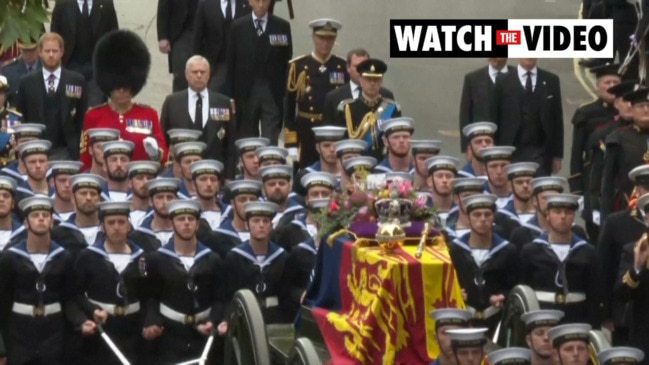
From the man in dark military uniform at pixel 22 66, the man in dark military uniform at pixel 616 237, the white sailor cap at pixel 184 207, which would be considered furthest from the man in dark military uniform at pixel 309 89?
the man in dark military uniform at pixel 616 237

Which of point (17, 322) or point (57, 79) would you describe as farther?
point (57, 79)

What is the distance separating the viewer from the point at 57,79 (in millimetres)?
23359

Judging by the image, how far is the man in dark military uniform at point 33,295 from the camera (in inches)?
744

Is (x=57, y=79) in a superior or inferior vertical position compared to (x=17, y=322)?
superior

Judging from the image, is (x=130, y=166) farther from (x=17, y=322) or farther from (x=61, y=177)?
(x=17, y=322)

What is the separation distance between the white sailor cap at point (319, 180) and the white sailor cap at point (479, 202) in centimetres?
125

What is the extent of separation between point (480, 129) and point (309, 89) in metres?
2.89

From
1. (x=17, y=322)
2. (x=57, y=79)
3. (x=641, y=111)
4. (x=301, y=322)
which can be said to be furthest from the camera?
(x=57, y=79)

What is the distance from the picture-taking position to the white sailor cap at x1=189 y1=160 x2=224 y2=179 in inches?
800

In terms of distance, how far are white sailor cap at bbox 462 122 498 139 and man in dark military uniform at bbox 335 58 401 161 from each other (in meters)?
1.01

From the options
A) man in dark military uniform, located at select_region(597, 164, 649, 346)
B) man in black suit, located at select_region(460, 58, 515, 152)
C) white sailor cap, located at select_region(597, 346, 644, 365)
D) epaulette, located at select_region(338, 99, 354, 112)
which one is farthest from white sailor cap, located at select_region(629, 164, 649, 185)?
epaulette, located at select_region(338, 99, 354, 112)

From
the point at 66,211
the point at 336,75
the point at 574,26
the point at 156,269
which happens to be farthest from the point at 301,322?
the point at 574,26

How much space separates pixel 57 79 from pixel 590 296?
6.72 meters

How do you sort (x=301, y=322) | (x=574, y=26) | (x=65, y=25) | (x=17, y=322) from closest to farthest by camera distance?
(x=301, y=322) → (x=17, y=322) → (x=65, y=25) → (x=574, y=26)
